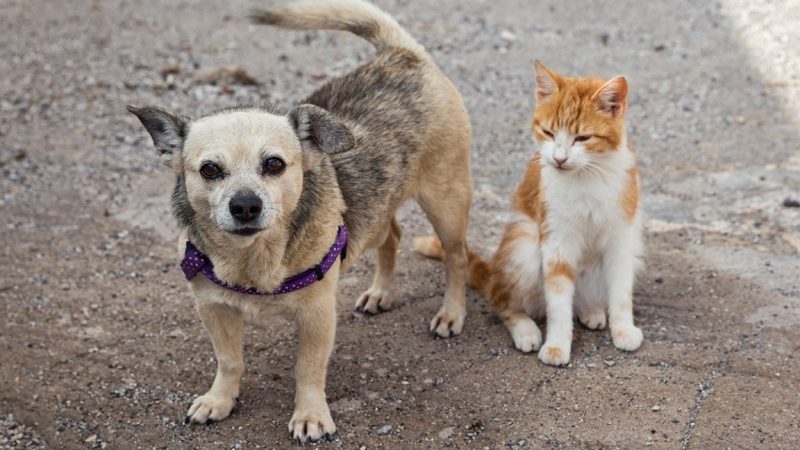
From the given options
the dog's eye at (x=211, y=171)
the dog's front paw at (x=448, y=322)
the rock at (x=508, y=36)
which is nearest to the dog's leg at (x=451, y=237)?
the dog's front paw at (x=448, y=322)

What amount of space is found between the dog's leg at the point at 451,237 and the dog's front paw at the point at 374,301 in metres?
0.32

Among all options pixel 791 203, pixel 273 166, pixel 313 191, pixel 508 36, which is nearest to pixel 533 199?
pixel 313 191

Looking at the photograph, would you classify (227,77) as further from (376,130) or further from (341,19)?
(376,130)

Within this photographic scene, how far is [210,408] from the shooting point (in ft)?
13.8

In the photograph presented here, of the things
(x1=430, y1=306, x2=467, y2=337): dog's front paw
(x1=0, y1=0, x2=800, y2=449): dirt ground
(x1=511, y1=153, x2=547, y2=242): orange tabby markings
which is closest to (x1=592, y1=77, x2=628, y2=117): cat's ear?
(x1=511, y1=153, x2=547, y2=242): orange tabby markings

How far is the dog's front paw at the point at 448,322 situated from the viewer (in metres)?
4.88

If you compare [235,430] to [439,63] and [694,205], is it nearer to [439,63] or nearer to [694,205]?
[694,205]

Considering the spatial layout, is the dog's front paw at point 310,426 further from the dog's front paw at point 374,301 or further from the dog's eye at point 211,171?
the dog's eye at point 211,171

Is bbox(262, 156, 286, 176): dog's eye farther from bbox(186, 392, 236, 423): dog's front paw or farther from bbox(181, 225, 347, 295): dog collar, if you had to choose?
bbox(186, 392, 236, 423): dog's front paw

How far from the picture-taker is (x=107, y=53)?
873 cm

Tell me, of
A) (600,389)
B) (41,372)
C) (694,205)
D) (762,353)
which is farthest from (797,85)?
(41,372)

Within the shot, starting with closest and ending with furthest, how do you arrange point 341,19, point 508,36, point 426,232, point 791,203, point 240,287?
point 240,287 → point 341,19 → point 791,203 → point 426,232 → point 508,36

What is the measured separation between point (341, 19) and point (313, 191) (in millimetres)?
1201

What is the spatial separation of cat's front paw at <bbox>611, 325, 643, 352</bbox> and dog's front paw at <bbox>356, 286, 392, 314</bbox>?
1294mm
